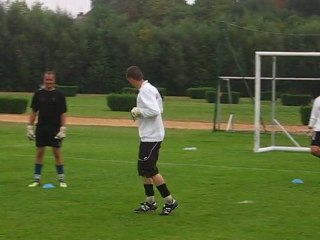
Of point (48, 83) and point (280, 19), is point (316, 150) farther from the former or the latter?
point (280, 19)

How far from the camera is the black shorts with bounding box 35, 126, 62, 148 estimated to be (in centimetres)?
1123

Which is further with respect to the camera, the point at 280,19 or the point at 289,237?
the point at 280,19

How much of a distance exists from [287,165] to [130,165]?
→ 325cm

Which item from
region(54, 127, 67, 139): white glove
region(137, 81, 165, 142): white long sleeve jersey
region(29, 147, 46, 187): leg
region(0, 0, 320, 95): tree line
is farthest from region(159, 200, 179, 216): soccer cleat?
region(0, 0, 320, 95): tree line

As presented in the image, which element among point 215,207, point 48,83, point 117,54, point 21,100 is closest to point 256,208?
point 215,207

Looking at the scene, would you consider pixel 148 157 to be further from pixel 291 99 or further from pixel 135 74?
pixel 291 99

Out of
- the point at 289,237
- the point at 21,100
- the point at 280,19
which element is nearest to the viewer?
the point at 289,237

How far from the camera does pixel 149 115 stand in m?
8.75

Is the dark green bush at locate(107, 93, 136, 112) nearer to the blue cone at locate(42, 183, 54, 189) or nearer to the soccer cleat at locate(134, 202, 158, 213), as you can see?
the blue cone at locate(42, 183, 54, 189)

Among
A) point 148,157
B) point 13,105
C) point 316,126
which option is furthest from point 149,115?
point 13,105

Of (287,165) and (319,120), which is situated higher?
(319,120)

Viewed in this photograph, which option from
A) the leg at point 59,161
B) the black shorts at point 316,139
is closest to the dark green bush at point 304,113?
the black shorts at point 316,139

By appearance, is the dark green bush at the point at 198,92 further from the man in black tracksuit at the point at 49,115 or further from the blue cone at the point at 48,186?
the man in black tracksuit at the point at 49,115

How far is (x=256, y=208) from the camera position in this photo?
31.2 ft
